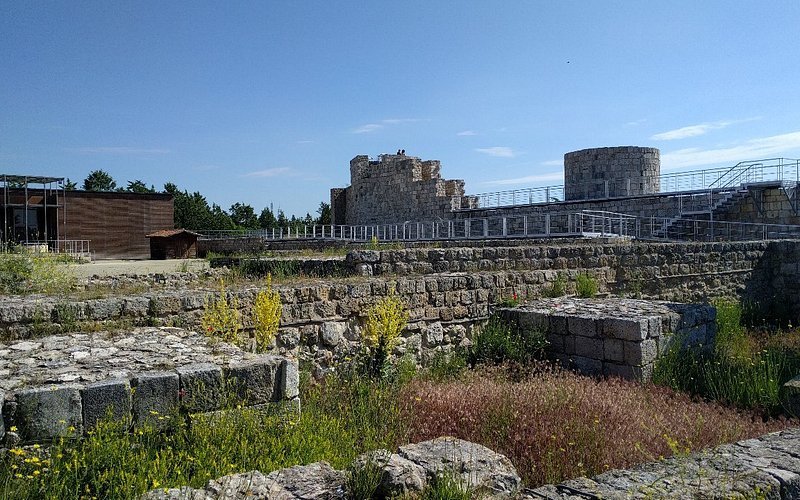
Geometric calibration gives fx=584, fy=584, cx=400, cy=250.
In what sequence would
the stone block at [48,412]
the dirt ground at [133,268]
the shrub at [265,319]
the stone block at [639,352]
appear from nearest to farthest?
the stone block at [48,412]
the shrub at [265,319]
the stone block at [639,352]
the dirt ground at [133,268]

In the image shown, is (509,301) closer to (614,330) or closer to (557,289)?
(557,289)

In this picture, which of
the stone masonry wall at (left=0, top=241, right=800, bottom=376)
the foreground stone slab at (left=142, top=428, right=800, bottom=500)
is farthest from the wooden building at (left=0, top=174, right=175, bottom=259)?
the foreground stone slab at (left=142, top=428, right=800, bottom=500)

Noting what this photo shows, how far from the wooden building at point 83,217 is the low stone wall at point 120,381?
28922mm

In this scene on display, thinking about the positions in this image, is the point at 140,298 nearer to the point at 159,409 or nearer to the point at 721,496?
the point at 159,409

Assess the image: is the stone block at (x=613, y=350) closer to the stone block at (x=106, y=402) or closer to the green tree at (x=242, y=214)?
the stone block at (x=106, y=402)

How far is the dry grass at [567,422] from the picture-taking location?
466 centimetres

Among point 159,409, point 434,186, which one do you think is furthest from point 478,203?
point 159,409

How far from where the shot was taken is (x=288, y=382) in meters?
4.65

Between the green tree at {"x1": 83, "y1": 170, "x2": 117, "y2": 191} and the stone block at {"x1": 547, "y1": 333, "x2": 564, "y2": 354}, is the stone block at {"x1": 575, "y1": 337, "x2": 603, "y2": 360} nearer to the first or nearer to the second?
the stone block at {"x1": 547, "y1": 333, "x2": 564, "y2": 354}

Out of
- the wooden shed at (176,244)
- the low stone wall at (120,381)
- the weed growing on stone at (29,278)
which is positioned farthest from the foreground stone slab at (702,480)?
the wooden shed at (176,244)

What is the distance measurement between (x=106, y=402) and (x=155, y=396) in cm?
31

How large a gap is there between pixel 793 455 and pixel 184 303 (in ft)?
18.2

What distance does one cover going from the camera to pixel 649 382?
7547 millimetres

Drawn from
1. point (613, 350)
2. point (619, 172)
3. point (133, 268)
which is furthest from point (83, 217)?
point (613, 350)
